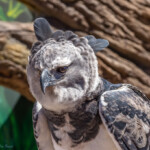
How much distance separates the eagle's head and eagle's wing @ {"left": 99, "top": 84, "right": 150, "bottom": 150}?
0.19 ft

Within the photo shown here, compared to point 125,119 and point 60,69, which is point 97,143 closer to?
point 125,119

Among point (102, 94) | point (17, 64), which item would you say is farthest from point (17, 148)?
point (102, 94)

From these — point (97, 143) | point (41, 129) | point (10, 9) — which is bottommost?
point (10, 9)

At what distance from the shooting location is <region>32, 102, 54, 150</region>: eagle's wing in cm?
111

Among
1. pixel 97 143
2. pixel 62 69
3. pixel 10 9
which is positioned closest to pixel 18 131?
pixel 10 9

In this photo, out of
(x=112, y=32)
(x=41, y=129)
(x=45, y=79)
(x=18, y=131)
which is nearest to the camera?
(x=45, y=79)

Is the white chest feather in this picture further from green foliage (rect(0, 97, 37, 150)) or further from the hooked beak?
green foliage (rect(0, 97, 37, 150))

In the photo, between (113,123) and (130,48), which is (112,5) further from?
(113,123)

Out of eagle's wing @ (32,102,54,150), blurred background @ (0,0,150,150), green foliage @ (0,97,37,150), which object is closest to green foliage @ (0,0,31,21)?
blurred background @ (0,0,150,150)

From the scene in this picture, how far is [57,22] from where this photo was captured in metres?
1.99

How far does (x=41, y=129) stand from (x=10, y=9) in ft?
4.45

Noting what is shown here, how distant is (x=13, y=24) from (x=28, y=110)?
24.7 inches

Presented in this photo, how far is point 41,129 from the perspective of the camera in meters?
1.12

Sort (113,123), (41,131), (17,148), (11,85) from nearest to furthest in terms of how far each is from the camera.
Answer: (113,123) → (41,131) → (11,85) → (17,148)
